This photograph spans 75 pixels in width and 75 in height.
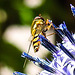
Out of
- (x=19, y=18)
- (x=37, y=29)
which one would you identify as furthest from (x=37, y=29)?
(x=19, y=18)

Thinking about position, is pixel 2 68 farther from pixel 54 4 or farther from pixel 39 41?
pixel 39 41

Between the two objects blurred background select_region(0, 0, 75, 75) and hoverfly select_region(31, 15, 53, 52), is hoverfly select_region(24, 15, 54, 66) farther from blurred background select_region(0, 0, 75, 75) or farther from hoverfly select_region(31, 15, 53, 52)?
blurred background select_region(0, 0, 75, 75)

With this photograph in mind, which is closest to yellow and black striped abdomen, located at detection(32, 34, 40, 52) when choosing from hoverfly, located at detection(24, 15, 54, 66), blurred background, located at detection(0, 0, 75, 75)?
hoverfly, located at detection(24, 15, 54, 66)

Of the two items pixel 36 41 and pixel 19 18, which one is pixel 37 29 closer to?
pixel 36 41

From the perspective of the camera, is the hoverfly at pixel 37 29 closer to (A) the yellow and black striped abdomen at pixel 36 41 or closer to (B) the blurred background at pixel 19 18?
(A) the yellow and black striped abdomen at pixel 36 41

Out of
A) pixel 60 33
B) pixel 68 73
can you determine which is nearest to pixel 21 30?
pixel 60 33

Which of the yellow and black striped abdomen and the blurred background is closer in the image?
the yellow and black striped abdomen

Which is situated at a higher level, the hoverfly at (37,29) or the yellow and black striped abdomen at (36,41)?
the hoverfly at (37,29)

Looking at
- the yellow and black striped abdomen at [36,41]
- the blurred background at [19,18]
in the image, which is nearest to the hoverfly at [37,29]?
the yellow and black striped abdomen at [36,41]
